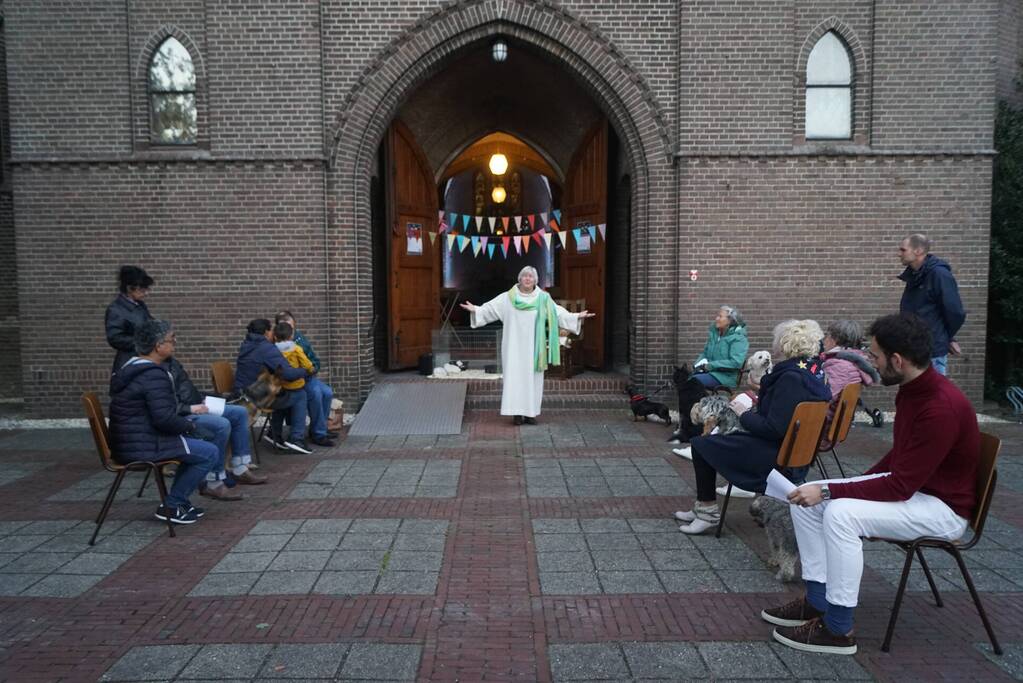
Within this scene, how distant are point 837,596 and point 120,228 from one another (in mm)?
9494

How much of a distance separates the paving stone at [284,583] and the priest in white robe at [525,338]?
16.4ft

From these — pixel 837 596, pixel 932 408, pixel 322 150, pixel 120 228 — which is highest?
pixel 322 150

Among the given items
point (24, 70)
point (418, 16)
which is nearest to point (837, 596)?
point (418, 16)

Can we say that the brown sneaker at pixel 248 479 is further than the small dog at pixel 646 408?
No

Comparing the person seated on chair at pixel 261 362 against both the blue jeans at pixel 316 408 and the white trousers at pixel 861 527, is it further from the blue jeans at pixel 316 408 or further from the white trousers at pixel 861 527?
the white trousers at pixel 861 527

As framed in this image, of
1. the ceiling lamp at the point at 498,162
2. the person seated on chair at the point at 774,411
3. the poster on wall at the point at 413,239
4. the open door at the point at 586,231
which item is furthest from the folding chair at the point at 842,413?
the ceiling lamp at the point at 498,162

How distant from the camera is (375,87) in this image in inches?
389

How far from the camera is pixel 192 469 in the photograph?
5527 mm

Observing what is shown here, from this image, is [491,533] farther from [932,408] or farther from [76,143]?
[76,143]

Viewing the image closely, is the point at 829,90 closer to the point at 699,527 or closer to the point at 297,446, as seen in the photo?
the point at 699,527

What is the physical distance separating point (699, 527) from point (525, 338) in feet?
15.0

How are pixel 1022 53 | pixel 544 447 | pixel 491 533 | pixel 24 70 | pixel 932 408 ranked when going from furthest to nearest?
pixel 1022 53, pixel 24 70, pixel 544 447, pixel 491 533, pixel 932 408

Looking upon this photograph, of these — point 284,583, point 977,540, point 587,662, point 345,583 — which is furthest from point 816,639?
point 284,583

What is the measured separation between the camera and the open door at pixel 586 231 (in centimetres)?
1222
